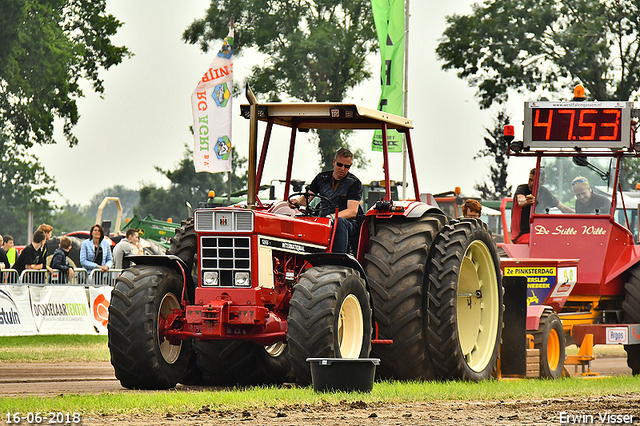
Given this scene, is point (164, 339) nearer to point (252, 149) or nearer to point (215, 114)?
point (252, 149)

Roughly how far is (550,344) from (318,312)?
4.56m

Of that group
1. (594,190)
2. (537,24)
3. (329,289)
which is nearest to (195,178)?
(537,24)

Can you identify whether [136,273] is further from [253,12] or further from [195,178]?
[195,178]

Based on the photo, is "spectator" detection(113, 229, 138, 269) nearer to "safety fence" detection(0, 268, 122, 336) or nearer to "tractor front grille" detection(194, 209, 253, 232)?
"safety fence" detection(0, 268, 122, 336)

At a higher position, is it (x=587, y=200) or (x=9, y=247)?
(x=587, y=200)

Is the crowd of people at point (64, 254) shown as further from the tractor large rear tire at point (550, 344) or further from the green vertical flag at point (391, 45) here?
the tractor large rear tire at point (550, 344)

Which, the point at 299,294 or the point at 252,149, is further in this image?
the point at 252,149

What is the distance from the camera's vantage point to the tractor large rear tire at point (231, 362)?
10188 millimetres

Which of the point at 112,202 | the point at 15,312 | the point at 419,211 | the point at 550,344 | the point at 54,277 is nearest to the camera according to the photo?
the point at 419,211

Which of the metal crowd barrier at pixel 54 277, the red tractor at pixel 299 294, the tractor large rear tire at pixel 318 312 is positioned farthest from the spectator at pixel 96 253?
the tractor large rear tire at pixel 318 312

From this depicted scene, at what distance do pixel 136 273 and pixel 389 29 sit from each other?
57.2ft

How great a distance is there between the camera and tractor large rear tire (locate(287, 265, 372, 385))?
26.9 ft

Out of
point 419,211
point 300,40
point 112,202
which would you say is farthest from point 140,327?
point 112,202

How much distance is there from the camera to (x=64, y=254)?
62.7 feet
